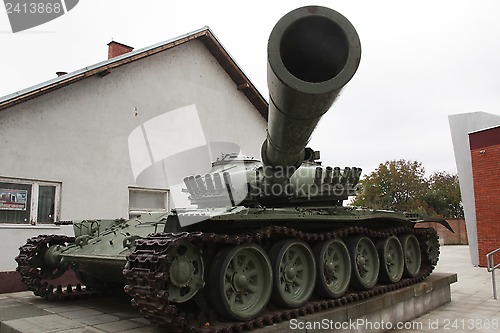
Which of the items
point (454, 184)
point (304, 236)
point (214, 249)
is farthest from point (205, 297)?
point (454, 184)

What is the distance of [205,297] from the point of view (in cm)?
546

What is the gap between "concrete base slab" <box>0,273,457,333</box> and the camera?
5910mm

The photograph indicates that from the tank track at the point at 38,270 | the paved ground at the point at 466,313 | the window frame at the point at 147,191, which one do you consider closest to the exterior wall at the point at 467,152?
the paved ground at the point at 466,313

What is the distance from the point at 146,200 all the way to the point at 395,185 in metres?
43.6

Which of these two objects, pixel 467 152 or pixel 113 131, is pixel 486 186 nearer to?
pixel 467 152

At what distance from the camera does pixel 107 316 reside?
6.75 metres

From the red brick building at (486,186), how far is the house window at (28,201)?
1389cm

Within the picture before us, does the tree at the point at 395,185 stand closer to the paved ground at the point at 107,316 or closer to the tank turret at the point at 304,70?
the paved ground at the point at 107,316

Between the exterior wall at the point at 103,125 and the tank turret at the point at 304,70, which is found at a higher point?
the exterior wall at the point at 103,125

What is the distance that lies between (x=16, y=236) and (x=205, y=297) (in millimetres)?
6507

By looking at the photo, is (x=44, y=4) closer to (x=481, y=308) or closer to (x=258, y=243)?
(x=258, y=243)

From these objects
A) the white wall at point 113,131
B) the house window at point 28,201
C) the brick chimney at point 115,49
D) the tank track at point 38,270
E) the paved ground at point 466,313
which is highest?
the brick chimney at point 115,49

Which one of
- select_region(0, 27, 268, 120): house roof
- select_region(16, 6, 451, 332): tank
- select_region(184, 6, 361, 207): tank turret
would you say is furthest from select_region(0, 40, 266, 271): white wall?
select_region(184, 6, 361, 207): tank turret

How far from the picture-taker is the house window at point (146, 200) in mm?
12367
